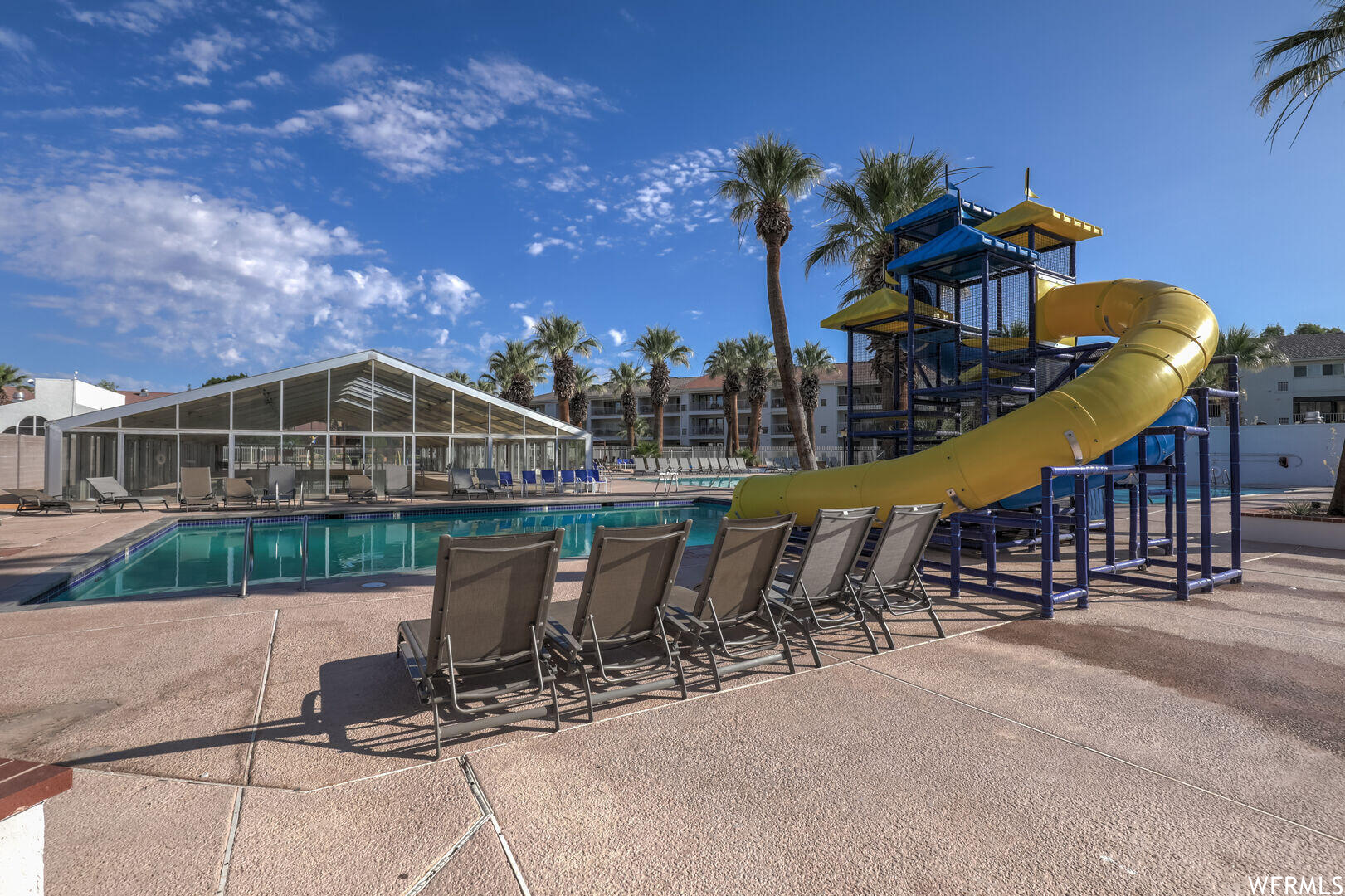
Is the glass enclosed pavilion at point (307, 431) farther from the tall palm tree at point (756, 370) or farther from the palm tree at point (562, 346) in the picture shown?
the tall palm tree at point (756, 370)

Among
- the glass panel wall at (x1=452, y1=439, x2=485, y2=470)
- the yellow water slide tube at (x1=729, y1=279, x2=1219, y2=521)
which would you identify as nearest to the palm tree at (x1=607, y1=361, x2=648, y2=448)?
the glass panel wall at (x1=452, y1=439, x2=485, y2=470)

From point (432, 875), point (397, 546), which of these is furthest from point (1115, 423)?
point (397, 546)

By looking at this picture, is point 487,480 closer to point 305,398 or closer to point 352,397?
point 305,398

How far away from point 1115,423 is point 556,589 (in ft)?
17.7

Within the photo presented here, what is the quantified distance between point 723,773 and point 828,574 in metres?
2.04

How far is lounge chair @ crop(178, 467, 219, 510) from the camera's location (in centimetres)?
1462

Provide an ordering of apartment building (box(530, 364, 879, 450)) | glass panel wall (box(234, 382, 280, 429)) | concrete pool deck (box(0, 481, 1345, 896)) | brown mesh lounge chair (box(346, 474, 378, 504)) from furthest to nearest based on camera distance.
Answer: apartment building (box(530, 364, 879, 450)) → glass panel wall (box(234, 382, 280, 429)) → brown mesh lounge chair (box(346, 474, 378, 504)) → concrete pool deck (box(0, 481, 1345, 896))

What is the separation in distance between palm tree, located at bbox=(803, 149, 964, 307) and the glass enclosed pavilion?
10.5m

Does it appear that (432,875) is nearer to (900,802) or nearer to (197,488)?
(900,802)

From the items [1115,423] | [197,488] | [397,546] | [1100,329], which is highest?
[1100,329]

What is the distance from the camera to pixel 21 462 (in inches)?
771

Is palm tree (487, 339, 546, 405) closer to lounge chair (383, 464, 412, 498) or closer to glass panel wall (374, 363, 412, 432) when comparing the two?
glass panel wall (374, 363, 412, 432)

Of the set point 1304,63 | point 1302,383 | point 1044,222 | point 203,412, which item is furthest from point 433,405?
point 1302,383

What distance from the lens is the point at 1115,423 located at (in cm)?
552
